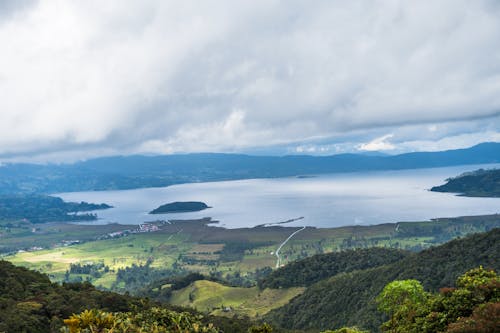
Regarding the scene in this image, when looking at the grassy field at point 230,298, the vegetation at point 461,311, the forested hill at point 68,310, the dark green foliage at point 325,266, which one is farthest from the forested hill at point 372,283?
the vegetation at point 461,311

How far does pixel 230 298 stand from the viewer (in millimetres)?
141125

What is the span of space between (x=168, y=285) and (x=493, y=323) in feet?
486

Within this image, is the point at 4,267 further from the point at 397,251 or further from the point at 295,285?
the point at 397,251

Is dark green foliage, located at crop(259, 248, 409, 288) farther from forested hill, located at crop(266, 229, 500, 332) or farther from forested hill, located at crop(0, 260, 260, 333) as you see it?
forested hill, located at crop(0, 260, 260, 333)

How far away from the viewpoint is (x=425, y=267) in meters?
102

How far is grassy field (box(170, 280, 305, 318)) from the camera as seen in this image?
131 meters

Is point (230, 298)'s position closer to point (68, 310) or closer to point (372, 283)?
point (372, 283)

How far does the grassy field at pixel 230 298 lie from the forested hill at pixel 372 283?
11.5m

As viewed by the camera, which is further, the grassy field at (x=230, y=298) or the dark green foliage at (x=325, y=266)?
the dark green foliage at (x=325, y=266)

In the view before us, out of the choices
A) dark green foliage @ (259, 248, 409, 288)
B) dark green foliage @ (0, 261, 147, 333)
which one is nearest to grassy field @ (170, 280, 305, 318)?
dark green foliage @ (259, 248, 409, 288)

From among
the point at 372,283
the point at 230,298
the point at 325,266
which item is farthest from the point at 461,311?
the point at 325,266

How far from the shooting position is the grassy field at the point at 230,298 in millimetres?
130587

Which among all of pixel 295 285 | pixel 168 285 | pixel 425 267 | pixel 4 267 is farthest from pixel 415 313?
pixel 168 285

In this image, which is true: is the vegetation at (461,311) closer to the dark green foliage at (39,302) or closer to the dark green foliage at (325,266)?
the dark green foliage at (39,302)
